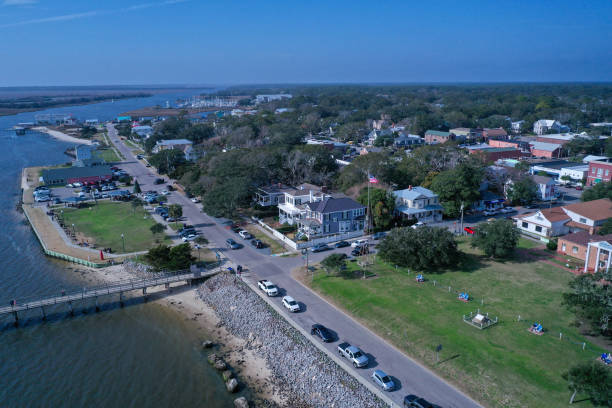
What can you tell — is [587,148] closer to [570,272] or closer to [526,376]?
[570,272]

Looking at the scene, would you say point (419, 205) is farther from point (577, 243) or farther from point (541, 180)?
point (541, 180)

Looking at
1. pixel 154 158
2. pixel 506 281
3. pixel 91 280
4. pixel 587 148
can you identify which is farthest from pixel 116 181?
pixel 587 148

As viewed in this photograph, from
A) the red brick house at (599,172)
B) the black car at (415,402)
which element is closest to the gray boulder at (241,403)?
the black car at (415,402)

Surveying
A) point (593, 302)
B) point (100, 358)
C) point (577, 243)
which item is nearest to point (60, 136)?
point (100, 358)

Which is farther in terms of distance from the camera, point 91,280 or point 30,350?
point 91,280

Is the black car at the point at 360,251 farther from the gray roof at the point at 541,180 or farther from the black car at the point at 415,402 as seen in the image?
the gray roof at the point at 541,180
